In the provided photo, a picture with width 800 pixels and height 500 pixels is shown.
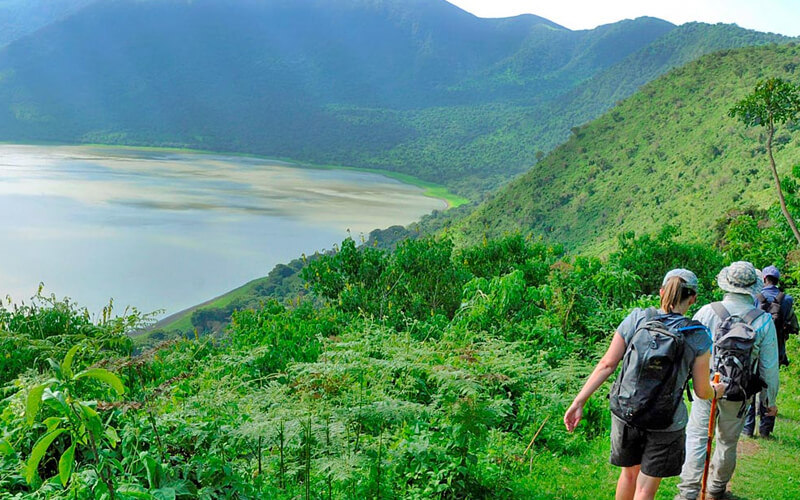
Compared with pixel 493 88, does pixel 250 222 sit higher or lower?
lower

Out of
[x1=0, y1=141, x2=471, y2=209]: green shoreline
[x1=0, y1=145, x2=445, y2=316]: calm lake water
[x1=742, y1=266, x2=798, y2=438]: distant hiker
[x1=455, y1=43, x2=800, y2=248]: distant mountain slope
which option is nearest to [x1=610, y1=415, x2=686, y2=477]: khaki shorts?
[x1=742, y1=266, x2=798, y2=438]: distant hiker

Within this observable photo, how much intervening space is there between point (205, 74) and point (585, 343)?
626 ft

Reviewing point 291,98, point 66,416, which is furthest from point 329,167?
point 66,416

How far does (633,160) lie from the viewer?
46.8 metres

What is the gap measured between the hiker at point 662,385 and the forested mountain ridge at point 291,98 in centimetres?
9886

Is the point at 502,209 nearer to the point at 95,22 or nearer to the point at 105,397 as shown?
the point at 105,397

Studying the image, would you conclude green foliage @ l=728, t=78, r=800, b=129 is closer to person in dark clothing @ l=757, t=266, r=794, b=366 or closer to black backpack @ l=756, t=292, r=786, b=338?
person in dark clothing @ l=757, t=266, r=794, b=366

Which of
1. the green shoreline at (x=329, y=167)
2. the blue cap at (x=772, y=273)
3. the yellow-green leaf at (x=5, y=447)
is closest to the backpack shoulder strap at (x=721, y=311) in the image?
the blue cap at (x=772, y=273)

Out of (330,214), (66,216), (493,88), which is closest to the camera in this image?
(66,216)

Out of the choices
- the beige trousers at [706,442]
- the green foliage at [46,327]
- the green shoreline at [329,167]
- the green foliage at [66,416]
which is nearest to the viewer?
the green foliage at [66,416]

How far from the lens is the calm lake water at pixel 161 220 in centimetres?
5222

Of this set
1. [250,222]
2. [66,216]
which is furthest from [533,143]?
[66,216]

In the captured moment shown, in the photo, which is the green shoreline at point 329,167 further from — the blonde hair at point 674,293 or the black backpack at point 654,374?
the black backpack at point 654,374

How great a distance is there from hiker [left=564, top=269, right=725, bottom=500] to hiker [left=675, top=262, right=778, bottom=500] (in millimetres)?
751
